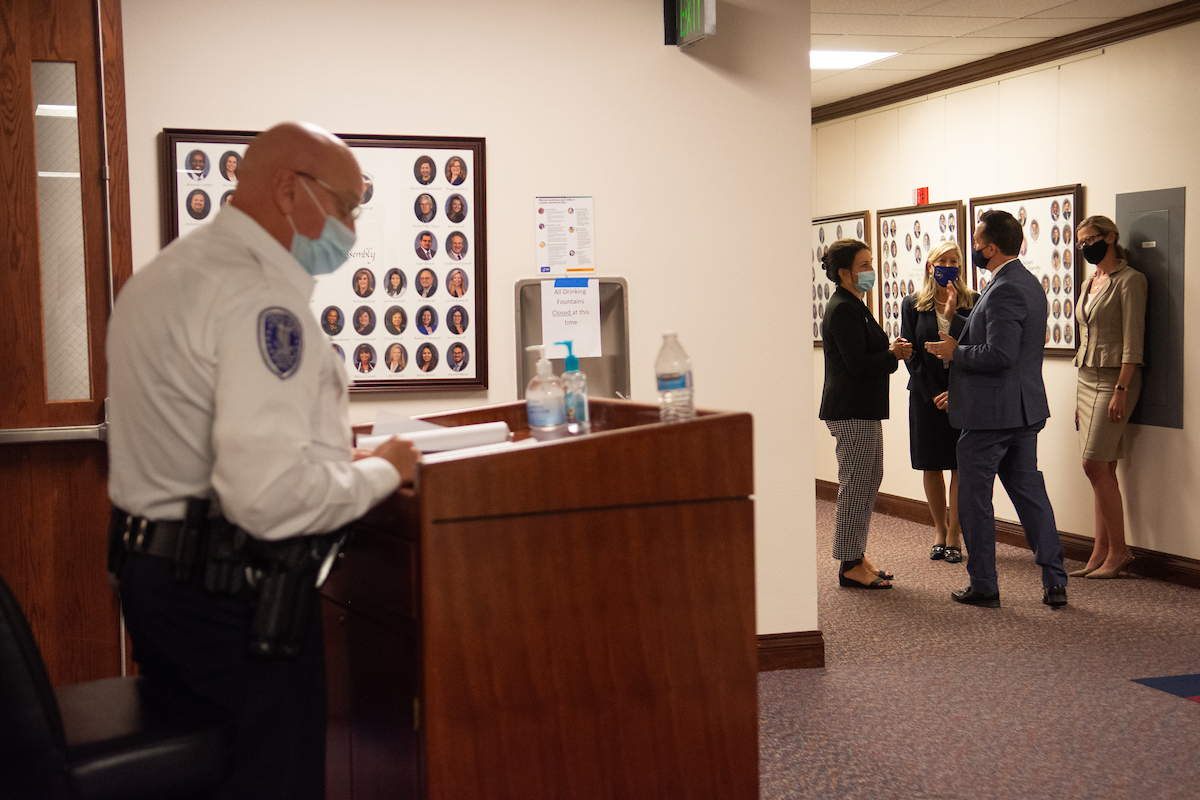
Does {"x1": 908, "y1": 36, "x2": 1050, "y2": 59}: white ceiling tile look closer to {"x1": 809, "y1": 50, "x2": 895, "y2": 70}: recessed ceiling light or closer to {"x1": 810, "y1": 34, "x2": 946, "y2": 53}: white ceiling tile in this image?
{"x1": 810, "y1": 34, "x2": 946, "y2": 53}: white ceiling tile

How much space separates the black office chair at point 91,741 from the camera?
1.61 metres

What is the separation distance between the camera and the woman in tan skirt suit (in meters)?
5.34

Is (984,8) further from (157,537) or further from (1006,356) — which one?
(157,537)

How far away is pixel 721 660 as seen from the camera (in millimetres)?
2053

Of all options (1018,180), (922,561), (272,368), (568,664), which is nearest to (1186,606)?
(922,561)

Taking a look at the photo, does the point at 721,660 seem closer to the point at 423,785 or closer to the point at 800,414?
the point at 423,785

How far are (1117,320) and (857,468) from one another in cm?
155

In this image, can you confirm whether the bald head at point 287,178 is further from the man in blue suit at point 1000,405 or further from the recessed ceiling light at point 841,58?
the recessed ceiling light at point 841,58

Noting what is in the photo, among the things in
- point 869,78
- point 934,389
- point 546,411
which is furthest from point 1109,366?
point 546,411

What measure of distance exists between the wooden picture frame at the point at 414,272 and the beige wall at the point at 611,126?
0.06m

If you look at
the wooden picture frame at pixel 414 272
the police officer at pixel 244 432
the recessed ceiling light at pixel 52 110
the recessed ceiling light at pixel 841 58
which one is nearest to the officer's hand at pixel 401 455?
the police officer at pixel 244 432

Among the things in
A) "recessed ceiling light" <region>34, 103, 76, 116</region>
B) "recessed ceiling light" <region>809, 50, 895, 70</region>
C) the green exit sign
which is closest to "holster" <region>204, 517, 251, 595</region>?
"recessed ceiling light" <region>34, 103, 76, 116</region>

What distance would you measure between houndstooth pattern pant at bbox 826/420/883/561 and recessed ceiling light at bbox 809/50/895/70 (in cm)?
228

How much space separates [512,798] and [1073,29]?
537cm
